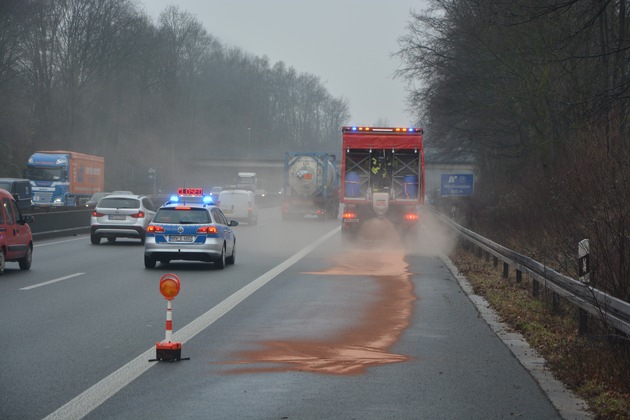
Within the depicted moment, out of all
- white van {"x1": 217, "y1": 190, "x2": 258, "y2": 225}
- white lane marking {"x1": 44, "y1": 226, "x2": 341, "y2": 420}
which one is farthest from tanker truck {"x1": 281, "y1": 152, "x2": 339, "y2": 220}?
white lane marking {"x1": 44, "y1": 226, "x2": 341, "y2": 420}

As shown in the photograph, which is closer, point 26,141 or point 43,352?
point 43,352

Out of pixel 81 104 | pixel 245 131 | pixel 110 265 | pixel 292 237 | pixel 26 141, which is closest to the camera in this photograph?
pixel 110 265

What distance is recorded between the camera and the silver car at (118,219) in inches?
1232

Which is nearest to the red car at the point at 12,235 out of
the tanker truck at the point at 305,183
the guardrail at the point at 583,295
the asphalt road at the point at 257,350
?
the asphalt road at the point at 257,350

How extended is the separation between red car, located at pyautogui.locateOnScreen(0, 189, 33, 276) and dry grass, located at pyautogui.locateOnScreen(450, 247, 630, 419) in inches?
354

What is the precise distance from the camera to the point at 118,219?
31312 mm

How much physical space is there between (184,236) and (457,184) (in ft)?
75.0

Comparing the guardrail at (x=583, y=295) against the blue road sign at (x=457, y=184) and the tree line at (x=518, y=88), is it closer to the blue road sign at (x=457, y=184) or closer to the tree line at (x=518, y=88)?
the tree line at (x=518, y=88)

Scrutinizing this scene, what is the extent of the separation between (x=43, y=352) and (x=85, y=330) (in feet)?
5.82

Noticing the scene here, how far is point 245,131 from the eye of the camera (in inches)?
5581

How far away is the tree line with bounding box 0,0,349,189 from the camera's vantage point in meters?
66.8

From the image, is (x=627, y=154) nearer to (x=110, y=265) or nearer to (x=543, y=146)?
(x=110, y=265)

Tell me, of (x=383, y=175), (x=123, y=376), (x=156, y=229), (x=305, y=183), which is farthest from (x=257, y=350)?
(x=305, y=183)

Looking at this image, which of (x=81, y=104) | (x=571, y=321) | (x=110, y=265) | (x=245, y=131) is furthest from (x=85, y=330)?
(x=245, y=131)
